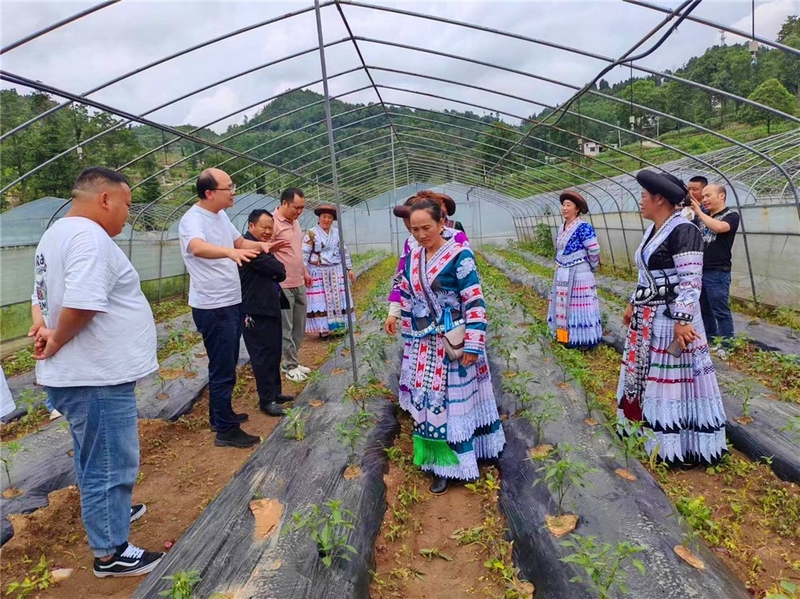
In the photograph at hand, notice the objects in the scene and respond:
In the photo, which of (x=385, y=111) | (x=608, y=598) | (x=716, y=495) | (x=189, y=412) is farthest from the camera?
(x=385, y=111)

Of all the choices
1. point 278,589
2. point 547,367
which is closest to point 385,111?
point 547,367

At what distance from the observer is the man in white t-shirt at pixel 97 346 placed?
6.80ft

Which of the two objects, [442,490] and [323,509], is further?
[442,490]

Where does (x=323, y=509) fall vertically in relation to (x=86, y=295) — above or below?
below

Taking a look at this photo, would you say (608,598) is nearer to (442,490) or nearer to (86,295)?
(442,490)

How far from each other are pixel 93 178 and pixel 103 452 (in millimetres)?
1197

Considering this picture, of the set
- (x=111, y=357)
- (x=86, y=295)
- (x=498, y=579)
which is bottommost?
(x=498, y=579)

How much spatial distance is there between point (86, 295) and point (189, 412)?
9.01 feet

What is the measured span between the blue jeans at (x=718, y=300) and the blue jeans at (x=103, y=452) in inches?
189

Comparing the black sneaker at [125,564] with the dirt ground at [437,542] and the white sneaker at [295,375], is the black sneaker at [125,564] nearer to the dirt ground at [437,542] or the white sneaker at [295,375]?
the dirt ground at [437,542]

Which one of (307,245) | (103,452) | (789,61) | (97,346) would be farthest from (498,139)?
(789,61)

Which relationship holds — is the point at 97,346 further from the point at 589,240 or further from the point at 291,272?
the point at 589,240

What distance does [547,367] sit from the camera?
4.56 m

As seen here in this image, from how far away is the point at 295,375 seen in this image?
5066 mm
